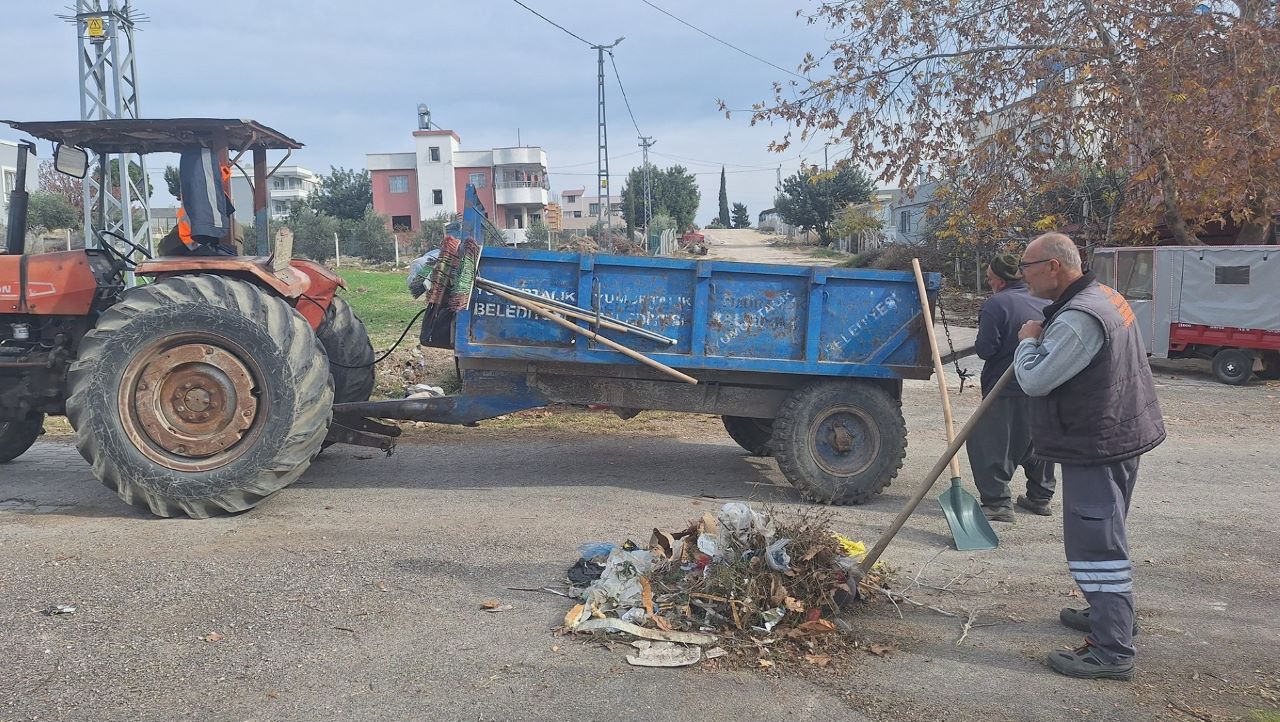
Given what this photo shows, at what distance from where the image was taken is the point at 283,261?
633cm

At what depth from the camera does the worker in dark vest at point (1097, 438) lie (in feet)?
12.3

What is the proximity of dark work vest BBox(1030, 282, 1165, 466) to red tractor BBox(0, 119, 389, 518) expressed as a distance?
4320 millimetres

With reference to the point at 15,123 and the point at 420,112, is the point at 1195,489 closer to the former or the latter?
the point at 15,123

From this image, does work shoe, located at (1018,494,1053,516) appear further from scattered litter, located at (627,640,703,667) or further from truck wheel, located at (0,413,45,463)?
truck wheel, located at (0,413,45,463)

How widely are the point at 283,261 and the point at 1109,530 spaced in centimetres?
527

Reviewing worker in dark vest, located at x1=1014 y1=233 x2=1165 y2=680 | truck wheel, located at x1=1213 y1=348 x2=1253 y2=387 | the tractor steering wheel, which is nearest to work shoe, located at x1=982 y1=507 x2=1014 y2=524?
worker in dark vest, located at x1=1014 y1=233 x2=1165 y2=680

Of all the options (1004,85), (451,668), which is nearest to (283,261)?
(451,668)

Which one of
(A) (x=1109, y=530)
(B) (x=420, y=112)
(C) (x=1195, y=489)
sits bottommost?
(C) (x=1195, y=489)

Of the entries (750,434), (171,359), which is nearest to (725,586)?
(750,434)

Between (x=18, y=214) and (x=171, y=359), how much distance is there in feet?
6.11

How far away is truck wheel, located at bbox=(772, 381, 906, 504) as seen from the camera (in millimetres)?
6289

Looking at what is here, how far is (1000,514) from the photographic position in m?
6.11

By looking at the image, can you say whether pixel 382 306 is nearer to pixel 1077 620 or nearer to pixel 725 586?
pixel 725 586

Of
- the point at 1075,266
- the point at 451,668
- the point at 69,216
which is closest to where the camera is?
the point at 451,668
